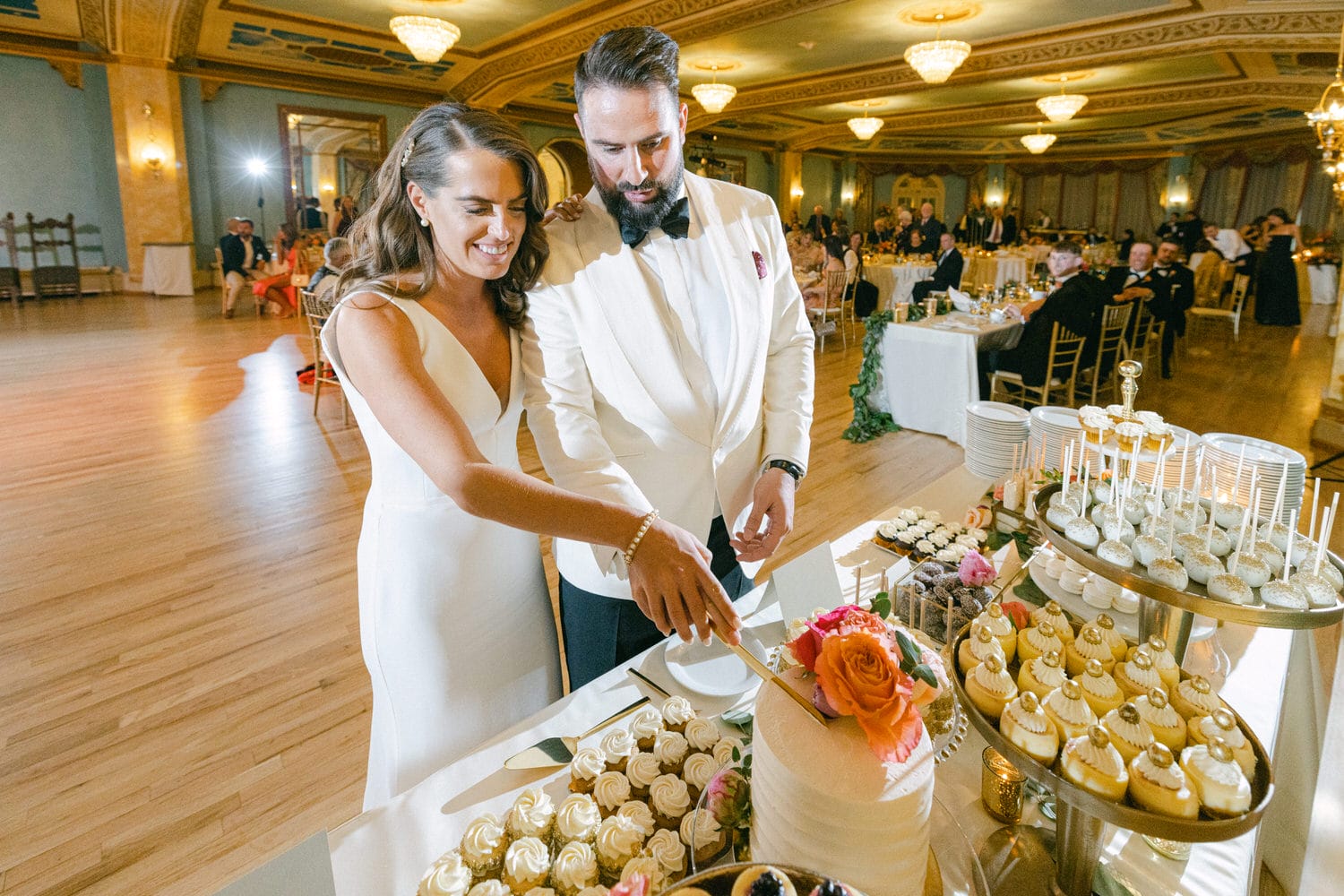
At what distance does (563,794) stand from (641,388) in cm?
79

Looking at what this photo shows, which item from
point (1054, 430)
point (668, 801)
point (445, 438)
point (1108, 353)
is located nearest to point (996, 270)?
point (1108, 353)

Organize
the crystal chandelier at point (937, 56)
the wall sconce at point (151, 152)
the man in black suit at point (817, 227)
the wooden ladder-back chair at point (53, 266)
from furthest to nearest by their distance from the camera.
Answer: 1. the man in black suit at point (817, 227)
2. the wall sconce at point (151, 152)
3. the wooden ladder-back chair at point (53, 266)
4. the crystal chandelier at point (937, 56)

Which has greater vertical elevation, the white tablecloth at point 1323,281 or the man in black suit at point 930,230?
the man in black suit at point 930,230

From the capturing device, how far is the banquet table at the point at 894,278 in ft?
37.9

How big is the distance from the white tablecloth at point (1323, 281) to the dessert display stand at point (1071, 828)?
17.5m

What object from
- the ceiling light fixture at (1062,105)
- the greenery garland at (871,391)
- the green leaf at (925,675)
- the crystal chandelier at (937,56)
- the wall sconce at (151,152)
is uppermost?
the ceiling light fixture at (1062,105)

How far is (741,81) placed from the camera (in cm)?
1180

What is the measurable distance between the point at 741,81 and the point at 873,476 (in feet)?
30.1

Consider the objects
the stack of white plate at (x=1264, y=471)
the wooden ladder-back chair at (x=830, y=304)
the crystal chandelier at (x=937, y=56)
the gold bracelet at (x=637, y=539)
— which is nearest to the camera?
the gold bracelet at (x=637, y=539)

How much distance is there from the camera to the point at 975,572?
5.25 feet

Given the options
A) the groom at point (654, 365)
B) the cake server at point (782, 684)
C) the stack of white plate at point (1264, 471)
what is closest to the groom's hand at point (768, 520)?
the groom at point (654, 365)

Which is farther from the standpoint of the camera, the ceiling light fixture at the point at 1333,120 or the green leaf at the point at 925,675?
the ceiling light fixture at the point at 1333,120

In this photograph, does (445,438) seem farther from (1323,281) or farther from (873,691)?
(1323,281)

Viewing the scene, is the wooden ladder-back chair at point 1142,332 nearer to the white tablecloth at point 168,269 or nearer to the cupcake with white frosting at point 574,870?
the cupcake with white frosting at point 574,870
